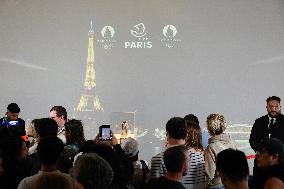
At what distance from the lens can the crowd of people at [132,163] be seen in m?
2.36

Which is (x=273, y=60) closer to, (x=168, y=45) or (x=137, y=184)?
(x=168, y=45)

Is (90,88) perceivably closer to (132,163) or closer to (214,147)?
(132,163)

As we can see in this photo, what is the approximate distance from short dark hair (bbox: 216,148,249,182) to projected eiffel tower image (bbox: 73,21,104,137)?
5.81 meters

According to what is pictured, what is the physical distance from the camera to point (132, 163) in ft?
12.9

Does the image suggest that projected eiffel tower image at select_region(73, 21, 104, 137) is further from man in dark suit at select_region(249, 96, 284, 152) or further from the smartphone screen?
the smartphone screen

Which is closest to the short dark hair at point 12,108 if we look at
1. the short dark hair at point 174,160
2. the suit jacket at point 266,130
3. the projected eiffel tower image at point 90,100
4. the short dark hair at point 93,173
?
the projected eiffel tower image at point 90,100

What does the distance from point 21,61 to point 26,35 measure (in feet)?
1.61

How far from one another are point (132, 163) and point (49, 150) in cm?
133

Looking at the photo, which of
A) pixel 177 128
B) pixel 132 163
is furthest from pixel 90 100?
pixel 177 128

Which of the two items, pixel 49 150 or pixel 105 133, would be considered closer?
pixel 49 150

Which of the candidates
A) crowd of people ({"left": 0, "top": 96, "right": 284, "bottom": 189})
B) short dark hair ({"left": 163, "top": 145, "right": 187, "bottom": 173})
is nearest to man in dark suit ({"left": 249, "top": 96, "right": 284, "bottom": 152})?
crowd of people ({"left": 0, "top": 96, "right": 284, "bottom": 189})

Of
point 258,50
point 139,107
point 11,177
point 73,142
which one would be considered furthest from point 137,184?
point 258,50

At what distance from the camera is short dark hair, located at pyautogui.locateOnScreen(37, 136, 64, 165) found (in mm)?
2684

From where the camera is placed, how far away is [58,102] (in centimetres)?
848
